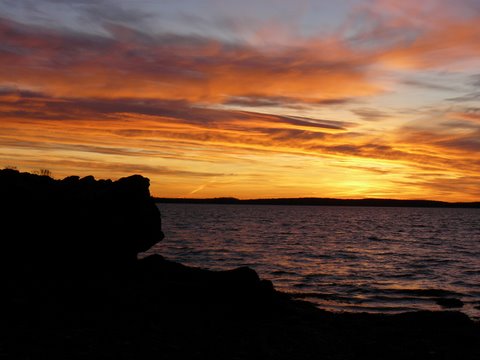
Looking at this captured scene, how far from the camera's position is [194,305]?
1914 cm

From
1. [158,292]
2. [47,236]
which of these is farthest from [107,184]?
[158,292]

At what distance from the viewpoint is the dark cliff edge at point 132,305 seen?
45.8 ft

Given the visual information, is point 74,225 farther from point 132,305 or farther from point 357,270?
point 357,270

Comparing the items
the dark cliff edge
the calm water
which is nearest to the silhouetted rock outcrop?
the dark cliff edge

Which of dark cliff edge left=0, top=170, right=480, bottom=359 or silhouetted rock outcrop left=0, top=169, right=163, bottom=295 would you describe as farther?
silhouetted rock outcrop left=0, top=169, right=163, bottom=295

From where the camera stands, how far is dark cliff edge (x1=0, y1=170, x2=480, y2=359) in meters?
13.9

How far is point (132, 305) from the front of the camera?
17.7 metres

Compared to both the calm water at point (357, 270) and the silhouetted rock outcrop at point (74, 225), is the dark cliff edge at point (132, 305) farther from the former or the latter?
the calm water at point (357, 270)

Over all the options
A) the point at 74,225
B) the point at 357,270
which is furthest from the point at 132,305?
the point at 357,270

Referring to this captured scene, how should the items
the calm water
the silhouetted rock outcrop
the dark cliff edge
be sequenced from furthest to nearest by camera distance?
the calm water
the silhouetted rock outcrop
the dark cliff edge

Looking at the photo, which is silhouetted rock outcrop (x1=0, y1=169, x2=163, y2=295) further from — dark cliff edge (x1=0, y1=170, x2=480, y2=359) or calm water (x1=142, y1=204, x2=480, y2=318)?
calm water (x1=142, y1=204, x2=480, y2=318)

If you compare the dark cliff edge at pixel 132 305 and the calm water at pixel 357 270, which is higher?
the dark cliff edge at pixel 132 305

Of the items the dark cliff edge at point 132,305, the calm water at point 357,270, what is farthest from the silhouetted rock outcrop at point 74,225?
the calm water at point 357,270

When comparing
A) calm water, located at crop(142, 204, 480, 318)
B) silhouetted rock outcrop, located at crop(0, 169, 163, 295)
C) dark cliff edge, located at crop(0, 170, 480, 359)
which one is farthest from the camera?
calm water, located at crop(142, 204, 480, 318)
